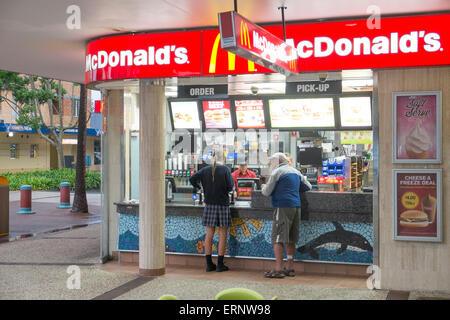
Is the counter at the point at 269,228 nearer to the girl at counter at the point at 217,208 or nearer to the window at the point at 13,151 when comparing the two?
the girl at counter at the point at 217,208

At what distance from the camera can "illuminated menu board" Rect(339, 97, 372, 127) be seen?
10.1 m

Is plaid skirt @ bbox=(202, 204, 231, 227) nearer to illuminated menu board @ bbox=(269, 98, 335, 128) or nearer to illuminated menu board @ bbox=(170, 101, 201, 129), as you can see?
illuminated menu board @ bbox=(269, 98, 335, 128)

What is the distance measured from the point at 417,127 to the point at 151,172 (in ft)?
12.3

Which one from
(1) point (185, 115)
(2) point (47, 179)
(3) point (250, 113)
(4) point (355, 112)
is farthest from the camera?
(2) point (47, 179)

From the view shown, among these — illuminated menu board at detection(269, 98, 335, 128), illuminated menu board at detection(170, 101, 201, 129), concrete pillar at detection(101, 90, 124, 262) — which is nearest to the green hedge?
illuminated menu board at detection(170, 101, 201, 129)

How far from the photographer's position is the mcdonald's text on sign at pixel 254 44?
4.78 metres

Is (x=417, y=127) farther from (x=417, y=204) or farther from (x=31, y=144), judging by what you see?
(x=31, y=144)

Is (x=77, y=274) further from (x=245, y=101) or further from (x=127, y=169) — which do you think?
(x=245, y=101)

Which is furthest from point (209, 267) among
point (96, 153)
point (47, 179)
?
point (96, 153)

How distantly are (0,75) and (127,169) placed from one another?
1820 cm

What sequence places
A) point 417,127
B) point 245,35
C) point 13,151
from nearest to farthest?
point 245,35
point 417,127
point 13,151

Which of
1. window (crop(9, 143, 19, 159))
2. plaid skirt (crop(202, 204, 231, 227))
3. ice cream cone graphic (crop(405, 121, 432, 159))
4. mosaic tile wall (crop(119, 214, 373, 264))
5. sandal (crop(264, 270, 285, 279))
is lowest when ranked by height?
sandal (crop(264, 270, 285, 279))

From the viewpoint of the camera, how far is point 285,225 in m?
7.82

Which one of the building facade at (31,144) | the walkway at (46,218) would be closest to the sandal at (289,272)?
the walkway at (46,218)
